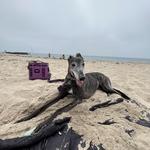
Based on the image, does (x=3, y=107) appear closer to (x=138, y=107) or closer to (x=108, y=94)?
(x=108, y=94)

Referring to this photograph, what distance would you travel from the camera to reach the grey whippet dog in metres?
5.04

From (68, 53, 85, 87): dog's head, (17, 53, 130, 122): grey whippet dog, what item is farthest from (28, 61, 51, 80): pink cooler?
(68, 53, 85, 87): dog's head

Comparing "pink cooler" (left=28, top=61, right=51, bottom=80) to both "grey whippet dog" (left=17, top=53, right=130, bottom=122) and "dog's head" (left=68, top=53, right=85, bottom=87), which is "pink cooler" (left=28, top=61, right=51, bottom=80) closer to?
"grey whippet dog" (left=17, top=53, right=130, bottom=122)

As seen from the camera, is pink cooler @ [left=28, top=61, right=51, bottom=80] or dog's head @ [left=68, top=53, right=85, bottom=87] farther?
pink cooler @ [left=28, top=61, right=51, bottom=80]

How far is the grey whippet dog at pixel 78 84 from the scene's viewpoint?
5039 mm

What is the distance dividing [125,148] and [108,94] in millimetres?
2394

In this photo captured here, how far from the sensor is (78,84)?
5.34m

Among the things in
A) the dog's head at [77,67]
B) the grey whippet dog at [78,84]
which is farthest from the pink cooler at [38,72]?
the dog's head at [77,67]

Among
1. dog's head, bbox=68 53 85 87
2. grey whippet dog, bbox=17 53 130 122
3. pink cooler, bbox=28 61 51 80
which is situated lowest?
pink cooler, bbox=28 61 51 80

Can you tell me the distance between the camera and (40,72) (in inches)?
433

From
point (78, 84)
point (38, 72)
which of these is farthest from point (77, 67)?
point (38, 72)

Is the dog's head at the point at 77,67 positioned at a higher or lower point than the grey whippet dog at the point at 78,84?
higher

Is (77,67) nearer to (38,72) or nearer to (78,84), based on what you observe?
(78,84)

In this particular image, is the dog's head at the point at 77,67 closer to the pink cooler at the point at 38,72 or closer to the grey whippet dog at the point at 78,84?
the grey whippet dog at the point at 78,84
